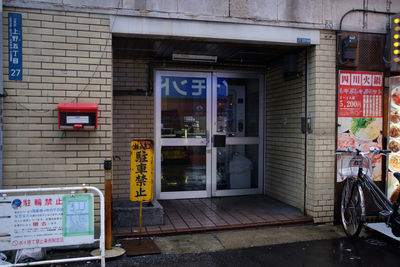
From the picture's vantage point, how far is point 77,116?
4848mm

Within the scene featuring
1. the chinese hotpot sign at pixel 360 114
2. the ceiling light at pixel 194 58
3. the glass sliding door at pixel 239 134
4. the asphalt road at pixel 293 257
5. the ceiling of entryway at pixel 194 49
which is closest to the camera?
the asphalt road at pixel 293 257

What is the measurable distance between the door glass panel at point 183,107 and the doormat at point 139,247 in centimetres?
279

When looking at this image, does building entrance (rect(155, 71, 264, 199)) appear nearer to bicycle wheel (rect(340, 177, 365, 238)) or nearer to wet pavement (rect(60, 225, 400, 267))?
wet pavement (rect(60, 225, 400, 267))

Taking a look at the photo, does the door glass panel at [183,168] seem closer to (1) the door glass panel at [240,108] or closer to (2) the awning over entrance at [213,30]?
(1) the door glass panel at [240,108]

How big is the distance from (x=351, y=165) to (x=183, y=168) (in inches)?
133

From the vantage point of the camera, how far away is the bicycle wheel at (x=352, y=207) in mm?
5365

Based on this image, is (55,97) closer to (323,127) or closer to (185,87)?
(185,87)

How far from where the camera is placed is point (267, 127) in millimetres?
7922

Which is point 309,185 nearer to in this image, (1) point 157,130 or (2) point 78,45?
(1) point 157,130

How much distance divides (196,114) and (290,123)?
6.64ft

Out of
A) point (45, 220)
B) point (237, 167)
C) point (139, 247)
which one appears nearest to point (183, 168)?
point (237, 167)

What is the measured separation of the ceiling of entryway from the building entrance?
2.07ft

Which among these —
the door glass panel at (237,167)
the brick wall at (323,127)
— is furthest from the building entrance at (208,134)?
the brick wall at (323,127)

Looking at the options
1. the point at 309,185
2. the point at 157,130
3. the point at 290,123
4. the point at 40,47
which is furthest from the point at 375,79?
the point at 40,47
